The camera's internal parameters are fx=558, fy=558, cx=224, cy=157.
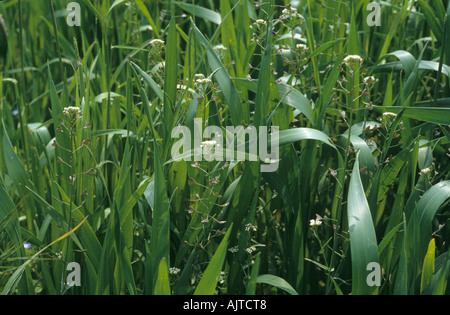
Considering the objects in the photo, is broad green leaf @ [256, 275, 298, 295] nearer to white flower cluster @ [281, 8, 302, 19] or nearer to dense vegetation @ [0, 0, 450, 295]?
dense vegetation @ [0, 0, 450, 295]

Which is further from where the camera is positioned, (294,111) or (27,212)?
(294,111)

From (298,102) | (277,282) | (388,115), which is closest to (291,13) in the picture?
(298,102)

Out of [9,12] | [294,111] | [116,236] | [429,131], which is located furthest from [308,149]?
[9,12]

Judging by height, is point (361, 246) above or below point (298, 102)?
below

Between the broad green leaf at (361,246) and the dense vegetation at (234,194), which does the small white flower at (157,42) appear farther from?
the broad green leaf at (361,246)

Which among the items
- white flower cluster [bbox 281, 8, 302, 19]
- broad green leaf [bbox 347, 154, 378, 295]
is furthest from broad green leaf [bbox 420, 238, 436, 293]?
white flower cluster [bbox 281, 8, 302, 19]

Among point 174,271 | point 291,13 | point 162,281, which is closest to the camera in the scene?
point 162,281

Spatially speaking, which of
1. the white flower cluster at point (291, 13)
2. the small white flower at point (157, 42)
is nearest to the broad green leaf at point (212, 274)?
the small white flower at point (157, 42)

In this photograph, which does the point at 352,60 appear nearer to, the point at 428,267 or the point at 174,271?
the point at 428,267


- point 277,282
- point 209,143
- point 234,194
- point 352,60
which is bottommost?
point 277,282

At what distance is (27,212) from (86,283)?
33cm

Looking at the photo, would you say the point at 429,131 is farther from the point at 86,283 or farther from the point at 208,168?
the point at 86,283
